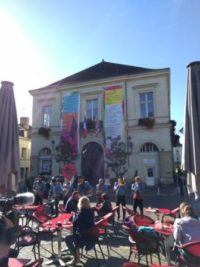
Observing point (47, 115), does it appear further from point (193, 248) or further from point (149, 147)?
point (193, 248)

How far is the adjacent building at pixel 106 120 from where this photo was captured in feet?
81.2

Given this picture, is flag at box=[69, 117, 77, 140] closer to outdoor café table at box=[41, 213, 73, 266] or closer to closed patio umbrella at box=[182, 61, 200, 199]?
outdoor café table at box=[41, 213, 73, 266]

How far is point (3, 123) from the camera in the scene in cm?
658

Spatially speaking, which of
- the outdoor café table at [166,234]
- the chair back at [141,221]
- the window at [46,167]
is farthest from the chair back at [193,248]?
the window at [46,167]

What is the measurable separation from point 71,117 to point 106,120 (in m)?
3.86

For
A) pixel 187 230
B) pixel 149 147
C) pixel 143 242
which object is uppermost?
pixel 149 147

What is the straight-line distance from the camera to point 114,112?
2564 centimetres

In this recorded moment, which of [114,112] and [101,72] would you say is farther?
[101,72]

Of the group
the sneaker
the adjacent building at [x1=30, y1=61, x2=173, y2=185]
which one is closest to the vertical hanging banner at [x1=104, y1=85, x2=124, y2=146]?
the adjacent building at [x1=30, y1=61, x2=173, y2=185]

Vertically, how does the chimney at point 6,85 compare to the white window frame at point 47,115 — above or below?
below

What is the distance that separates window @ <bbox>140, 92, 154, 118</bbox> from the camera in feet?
84.8

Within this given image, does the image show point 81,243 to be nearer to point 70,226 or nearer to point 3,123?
point 70,226

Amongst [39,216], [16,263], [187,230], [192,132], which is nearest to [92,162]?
[39,216]

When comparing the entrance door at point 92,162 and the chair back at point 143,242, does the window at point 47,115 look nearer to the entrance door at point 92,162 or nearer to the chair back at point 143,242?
the entrance door at point 92,162
